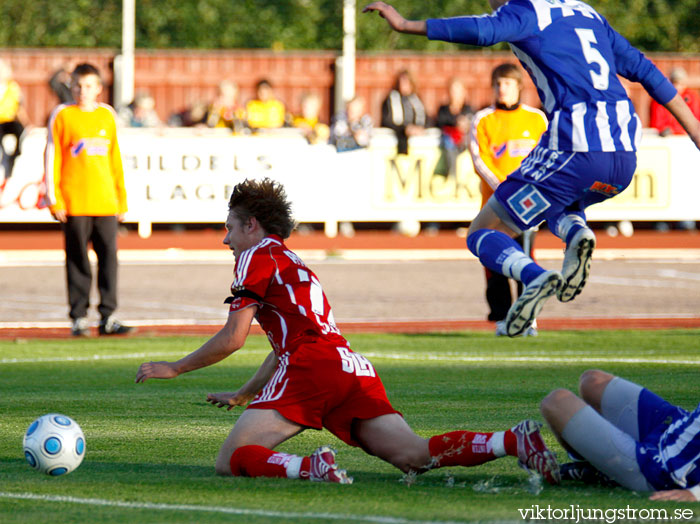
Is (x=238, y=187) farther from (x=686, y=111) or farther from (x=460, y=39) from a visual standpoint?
(x=686, y=111)

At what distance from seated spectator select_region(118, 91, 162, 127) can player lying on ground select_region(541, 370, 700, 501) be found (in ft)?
57.2

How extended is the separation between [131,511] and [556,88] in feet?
10.6

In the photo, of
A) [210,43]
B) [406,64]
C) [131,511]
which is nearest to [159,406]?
[131,511]

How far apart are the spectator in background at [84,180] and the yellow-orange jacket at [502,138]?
325 centimetres

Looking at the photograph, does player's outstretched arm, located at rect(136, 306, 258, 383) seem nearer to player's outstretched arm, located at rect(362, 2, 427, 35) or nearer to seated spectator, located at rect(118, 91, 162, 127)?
player's outstretched arm, located at rect(362, 2, 427, 35)

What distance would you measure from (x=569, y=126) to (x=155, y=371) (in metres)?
2.64

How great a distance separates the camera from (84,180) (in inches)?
449

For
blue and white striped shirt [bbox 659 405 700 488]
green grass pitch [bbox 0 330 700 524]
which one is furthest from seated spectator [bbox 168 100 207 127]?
blue and white striped shirt [bbox 659 405 700 488]

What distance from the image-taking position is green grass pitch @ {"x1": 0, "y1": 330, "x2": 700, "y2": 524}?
483 centimetres

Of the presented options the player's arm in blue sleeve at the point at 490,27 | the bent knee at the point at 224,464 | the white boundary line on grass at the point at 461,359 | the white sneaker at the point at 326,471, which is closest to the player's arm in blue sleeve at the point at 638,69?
the player's arm in blue sleeve at the point at 490,27

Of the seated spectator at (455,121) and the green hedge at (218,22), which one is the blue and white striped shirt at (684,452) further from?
the green hedge at (218,22)

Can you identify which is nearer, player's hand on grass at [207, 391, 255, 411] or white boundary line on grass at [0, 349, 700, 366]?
player's hand on grass at [207, 391, 255, 411]

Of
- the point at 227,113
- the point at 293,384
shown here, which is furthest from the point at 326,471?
the point at 227,113

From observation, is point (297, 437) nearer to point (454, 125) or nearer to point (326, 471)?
point (326, 471)
